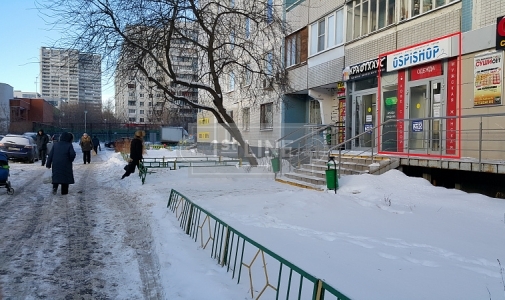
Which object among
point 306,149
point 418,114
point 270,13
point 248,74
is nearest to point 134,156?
point 248,74

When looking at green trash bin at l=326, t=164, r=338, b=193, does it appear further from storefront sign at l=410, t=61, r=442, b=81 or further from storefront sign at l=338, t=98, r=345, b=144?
storefront sign at l=338, t=98, r=345, b=144

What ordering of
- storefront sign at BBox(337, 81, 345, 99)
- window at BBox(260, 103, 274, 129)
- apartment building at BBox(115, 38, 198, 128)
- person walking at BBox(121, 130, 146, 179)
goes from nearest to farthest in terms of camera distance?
person walking at BBox(121, 130, 146, 179), apartment building at BBox(115, 38, 198, 128), storefront sign at BBox(337, 81, 345, 99), window at BBox(260, 103, 274, 129)

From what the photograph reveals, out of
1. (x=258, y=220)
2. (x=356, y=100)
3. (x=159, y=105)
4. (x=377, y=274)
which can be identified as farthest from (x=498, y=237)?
(x=159, y=105)

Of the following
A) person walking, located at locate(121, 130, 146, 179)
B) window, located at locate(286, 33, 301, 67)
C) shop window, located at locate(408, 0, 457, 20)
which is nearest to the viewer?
shop window, located at locate(408, 0, 457, 20)

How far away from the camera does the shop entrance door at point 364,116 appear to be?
543 inches

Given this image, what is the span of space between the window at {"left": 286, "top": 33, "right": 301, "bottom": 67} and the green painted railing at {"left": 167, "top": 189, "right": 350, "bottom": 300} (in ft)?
40.8

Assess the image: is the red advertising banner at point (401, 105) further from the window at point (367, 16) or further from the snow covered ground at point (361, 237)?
the snow covered ground at point (361, 237)

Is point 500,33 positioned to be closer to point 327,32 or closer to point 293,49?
point 327,32

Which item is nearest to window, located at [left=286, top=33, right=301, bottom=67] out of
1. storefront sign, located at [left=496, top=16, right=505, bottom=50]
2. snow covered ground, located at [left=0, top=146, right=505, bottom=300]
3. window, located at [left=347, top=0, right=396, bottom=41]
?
window, located at [left=347, top=0, right=396, bottom=41]

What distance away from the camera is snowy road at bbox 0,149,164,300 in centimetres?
432

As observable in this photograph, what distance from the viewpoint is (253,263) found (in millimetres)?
4688

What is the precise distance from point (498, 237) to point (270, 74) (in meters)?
11.4

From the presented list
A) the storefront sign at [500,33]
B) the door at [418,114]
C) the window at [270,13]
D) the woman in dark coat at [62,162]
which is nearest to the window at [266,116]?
the window at [270,13]

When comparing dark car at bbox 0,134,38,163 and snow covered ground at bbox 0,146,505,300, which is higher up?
dark car at bbox 0,134,38,163
